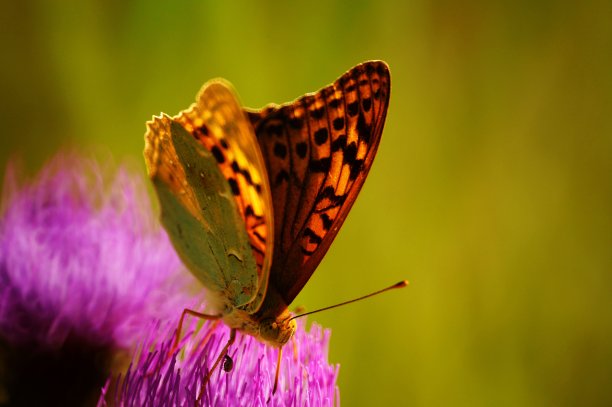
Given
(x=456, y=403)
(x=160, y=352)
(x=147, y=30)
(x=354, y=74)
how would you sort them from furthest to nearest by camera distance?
1. (x=147, y=30)
2. (x=456, y=403)
3. (x=354, y=74)
4. (x=160, y=352)

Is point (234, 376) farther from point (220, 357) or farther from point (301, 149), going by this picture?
point (301, 149)

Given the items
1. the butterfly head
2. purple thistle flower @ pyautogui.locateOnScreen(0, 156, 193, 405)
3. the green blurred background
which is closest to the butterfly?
the butterfly head

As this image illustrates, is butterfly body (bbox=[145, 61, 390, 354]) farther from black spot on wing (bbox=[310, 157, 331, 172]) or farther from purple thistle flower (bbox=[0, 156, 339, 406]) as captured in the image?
purple thistle flower (bbox=[0, 156, 339, 406])

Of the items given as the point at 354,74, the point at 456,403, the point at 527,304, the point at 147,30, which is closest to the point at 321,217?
the point at 354,74

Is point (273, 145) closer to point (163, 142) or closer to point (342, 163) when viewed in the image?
point (342, 163)

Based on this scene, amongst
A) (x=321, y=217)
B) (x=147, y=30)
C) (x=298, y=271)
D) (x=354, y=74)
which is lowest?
(x=298, y=271)

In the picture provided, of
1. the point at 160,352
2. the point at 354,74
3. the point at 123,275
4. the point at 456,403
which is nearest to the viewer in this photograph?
the point at 160,352
